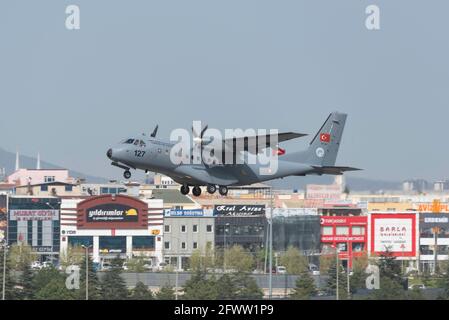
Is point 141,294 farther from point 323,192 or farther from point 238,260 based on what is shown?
point 323,192

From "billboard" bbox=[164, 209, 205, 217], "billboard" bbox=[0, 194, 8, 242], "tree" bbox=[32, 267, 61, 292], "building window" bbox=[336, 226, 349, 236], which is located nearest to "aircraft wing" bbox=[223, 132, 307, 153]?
"tree" bbox=[32, 267, 61, 292]

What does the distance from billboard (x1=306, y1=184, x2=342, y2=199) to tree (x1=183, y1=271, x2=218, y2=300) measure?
99.8 meters

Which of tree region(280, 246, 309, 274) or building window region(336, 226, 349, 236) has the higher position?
building window region(336, 226, 349, 236)

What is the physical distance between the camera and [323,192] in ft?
597

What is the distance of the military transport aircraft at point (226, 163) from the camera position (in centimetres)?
6044

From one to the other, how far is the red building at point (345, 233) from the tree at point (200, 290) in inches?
2809

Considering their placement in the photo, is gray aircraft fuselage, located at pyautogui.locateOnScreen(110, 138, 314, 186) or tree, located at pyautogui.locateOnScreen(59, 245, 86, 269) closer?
gray aircraft fuselage, located at pyautogui.locateOnScreen(110, 138, 314, 186)

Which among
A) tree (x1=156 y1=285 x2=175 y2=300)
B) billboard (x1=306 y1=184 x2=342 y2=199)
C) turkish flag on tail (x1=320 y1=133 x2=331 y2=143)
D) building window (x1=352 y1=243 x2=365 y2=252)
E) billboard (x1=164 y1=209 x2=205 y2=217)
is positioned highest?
billboard (x1=306 y1=184 x2=342 y2=199)

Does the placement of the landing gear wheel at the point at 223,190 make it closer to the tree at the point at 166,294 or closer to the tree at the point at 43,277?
the tree at the point at 166,294

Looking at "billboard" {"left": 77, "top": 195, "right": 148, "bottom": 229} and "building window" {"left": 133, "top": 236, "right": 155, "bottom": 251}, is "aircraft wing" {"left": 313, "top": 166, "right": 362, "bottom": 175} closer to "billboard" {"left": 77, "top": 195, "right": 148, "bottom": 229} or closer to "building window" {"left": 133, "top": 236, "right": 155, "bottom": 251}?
"building window" {"left": 133, "top": 236, "right": 155, "bottom": 251}

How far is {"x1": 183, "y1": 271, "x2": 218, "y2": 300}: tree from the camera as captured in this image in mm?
74688

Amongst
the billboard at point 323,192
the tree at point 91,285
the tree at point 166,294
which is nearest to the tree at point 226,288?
the tree at point 166,294

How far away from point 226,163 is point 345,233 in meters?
95.1
